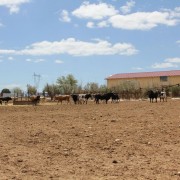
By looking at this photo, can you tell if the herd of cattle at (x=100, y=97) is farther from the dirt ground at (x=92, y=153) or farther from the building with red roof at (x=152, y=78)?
the building with red roof at (x=152, y=78)

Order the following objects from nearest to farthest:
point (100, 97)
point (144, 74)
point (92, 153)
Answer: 1. point (92, 153)
2. point (100, 97)
3. point (144, 74)

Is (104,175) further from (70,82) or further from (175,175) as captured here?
(70,82)

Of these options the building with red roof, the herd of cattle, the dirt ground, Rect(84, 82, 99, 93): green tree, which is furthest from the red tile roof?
the dirt ground

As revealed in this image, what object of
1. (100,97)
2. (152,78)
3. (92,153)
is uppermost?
(152,78)

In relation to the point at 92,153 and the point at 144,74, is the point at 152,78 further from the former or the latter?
the point at 92,153

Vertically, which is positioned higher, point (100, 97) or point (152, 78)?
point (152, 78)

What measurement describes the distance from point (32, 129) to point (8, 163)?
4840mm

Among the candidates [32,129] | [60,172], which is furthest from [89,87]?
[60,172]

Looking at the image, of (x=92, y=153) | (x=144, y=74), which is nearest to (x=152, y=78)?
(x=144, y=74)

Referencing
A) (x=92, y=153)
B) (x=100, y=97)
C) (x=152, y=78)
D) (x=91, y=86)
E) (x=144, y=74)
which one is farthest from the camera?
(x=144, y=74)

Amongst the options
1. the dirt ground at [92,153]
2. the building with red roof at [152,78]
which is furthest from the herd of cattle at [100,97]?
the building with red roof at [152,78]


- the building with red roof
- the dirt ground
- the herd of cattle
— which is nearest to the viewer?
the dirt ground

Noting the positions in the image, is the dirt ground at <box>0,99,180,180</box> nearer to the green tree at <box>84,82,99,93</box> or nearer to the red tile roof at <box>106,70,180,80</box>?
the green tree at <box>84,82,99,93</box>

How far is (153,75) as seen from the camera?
10175 centimetres
